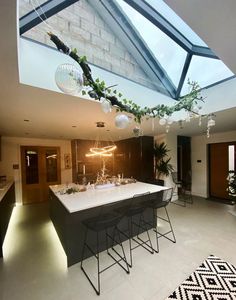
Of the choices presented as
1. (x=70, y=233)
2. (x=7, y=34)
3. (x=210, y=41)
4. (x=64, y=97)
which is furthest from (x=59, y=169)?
(x=210, y=41)

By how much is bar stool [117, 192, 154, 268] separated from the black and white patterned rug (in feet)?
2.22

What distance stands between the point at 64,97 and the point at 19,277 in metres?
2.43

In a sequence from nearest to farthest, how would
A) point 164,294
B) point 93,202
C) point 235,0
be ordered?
point 235,0 < point 164,294 < point 93,202

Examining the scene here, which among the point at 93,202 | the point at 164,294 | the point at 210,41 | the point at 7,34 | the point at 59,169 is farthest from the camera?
the point at 59,169

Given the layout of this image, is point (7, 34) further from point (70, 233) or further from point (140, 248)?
point (140, 248)

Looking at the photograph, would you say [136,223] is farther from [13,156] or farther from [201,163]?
[13,156]

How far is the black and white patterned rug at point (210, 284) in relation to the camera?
1715 mm

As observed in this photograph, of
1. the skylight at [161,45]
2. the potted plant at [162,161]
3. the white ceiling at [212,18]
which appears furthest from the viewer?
the potted plant at [162,161]

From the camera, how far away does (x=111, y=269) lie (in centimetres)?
214

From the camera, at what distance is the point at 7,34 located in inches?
40.2

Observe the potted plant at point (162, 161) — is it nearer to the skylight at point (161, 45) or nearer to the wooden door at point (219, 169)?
the wooden door at point (219, 169)

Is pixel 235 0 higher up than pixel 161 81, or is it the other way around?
pixel 161 81

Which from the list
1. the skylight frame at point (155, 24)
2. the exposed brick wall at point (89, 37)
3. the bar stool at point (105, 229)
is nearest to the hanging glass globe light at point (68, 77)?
the skylight frame at point (155, 24)

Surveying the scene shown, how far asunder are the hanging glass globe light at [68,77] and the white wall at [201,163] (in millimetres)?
5454
